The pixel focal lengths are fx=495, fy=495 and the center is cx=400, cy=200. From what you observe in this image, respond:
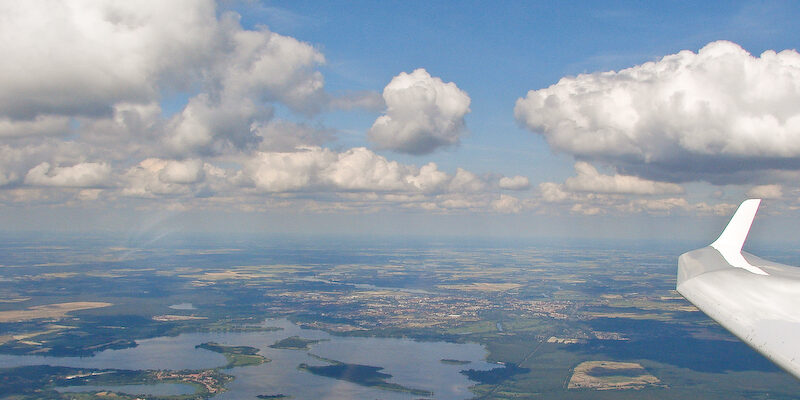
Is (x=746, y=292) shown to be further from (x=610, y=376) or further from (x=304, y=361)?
(x=304, y=361)

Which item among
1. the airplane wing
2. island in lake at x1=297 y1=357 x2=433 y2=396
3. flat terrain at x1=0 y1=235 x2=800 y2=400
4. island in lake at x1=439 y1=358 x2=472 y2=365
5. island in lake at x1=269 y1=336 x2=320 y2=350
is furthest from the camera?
island in lake at x1=269 y1=336 x2=320 y2=350

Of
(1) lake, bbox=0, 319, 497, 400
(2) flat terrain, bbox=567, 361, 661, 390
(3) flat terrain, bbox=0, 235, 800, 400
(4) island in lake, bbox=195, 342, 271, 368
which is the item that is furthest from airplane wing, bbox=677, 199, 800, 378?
(4) island in lake, bbox=195, 342, 271, 368

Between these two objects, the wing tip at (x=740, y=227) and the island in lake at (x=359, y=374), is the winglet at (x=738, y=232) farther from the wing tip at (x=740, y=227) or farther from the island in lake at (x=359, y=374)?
the island in lake at (x=359, y=374)

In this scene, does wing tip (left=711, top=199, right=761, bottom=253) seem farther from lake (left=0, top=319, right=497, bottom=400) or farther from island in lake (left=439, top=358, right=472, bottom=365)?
island in lake (left=439, top=358, right=472, bottom=365)

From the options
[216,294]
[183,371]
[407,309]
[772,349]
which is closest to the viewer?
[772,349]

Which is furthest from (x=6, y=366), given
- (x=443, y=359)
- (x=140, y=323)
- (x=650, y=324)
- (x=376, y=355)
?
(x=650, y=324)

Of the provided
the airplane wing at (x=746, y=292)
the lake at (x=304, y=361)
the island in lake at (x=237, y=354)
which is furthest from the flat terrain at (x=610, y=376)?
the airplane wing at (x=746, y=292)

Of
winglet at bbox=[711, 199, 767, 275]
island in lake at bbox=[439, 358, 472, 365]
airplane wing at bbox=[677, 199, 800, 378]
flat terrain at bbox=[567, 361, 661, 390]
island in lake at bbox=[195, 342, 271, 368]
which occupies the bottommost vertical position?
island in lake at bbox=[439, 358, 472, 365]

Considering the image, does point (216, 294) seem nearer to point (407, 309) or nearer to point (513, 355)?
point (407, 309)
